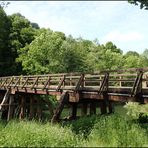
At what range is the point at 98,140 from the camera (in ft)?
36.6

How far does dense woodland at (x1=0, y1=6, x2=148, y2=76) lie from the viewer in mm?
44219

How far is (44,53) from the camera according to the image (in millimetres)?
44406

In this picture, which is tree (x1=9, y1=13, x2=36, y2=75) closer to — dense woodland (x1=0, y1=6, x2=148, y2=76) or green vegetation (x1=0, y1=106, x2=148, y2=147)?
dense woodland (x1=0, y1=6, x2=148, y2=76)

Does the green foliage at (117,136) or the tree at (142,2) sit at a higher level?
the tree at (142,2)

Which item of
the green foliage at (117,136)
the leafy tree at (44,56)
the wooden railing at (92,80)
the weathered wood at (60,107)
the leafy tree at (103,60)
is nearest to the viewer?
the green foliage at (117,136)

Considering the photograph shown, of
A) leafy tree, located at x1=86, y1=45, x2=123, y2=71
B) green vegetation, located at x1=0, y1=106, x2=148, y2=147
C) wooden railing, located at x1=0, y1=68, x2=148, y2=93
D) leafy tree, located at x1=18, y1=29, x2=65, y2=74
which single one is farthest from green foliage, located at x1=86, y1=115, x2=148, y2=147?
leafy tree, located at x1=86, y1=45, x2=123, y2=71

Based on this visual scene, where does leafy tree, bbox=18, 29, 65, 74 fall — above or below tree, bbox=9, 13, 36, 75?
below

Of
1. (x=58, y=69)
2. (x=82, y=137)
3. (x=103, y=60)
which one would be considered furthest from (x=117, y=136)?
(x=103, y=60)

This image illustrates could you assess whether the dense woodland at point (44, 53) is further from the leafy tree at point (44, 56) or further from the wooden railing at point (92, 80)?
the wooden railing at point (92, 80)

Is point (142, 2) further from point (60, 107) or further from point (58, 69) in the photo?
point (58, 69)

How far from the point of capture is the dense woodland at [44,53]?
44219mm

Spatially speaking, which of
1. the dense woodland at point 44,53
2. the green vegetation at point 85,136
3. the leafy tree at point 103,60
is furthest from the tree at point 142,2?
the leafy tree at point 103,60

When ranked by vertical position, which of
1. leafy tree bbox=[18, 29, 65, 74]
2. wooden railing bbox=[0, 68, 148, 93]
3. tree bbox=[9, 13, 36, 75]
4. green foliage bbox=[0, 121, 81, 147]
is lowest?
green foliage bbox=[0, 121, 81, 147]

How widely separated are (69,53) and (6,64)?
12.1m
